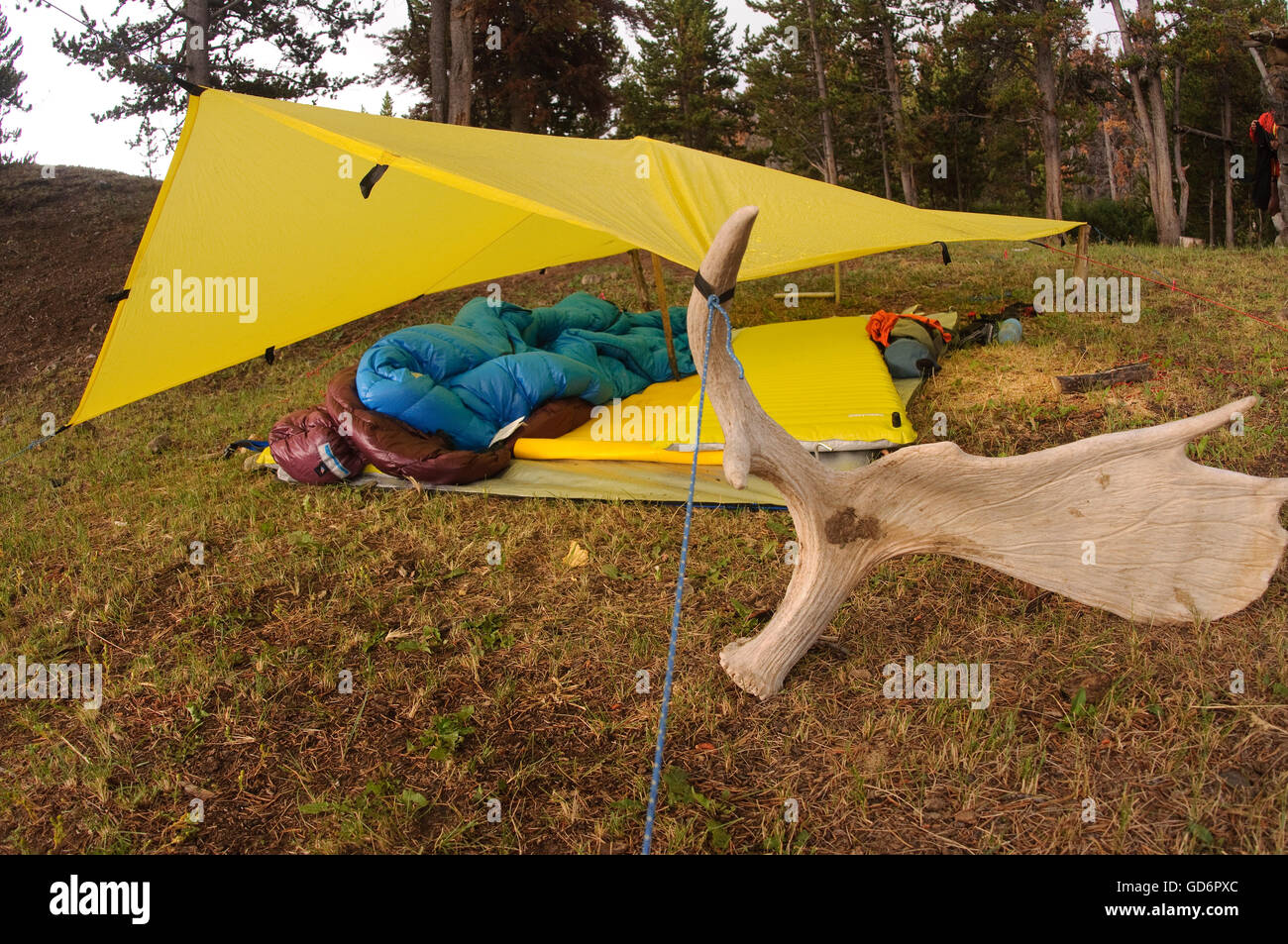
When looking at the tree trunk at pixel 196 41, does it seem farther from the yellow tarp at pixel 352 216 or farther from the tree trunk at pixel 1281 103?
the tree trunk at pixel 1281 103

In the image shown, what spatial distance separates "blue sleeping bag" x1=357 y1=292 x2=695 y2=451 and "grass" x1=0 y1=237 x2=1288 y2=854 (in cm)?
42

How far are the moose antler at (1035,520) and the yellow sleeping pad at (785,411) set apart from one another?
77 centimetres

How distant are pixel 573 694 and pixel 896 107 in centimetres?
1829

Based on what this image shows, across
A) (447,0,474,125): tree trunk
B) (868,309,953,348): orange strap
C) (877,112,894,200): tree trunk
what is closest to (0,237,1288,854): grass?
(868,309,953,348): orange strap

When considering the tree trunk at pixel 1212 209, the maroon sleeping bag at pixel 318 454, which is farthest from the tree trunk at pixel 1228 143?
the maroon sleeping bag at pixel 318 454

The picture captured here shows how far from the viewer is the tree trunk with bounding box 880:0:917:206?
669 inches

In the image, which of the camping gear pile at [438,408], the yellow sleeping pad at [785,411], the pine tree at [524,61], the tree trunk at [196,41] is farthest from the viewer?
the pine tree at [524,61]

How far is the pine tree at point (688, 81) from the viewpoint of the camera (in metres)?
20.6

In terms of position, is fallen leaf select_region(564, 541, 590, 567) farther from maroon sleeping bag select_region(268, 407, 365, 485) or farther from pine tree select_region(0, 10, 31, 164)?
pine tree select_region(0, 10, 31, 164)

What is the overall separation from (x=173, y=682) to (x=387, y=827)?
0.98 metres

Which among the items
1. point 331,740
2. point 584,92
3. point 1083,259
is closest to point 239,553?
point 331,740

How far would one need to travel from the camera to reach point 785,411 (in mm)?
3508

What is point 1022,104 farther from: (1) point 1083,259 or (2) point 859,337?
(2) point 859,337

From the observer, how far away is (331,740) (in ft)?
6.47
